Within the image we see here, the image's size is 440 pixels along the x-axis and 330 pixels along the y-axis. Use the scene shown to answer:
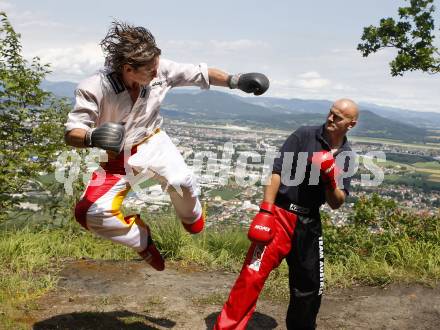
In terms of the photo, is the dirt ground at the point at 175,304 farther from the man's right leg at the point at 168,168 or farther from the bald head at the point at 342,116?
the bald head at the point at 342,116

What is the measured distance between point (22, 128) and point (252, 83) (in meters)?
4.54

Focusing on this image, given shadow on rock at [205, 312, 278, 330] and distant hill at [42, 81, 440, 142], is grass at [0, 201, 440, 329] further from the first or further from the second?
distant hill at [42, 81, 440, 142]

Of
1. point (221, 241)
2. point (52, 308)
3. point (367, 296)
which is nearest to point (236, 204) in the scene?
point (221, 241)

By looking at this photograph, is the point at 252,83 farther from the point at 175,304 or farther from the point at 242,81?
the point at 175,304

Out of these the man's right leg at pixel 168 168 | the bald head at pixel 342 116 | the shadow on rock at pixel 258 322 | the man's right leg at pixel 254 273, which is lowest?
the shadow on rock at pixel 258 322

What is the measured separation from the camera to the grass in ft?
18.4

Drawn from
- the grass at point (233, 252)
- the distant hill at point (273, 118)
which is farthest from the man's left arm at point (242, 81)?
the distant hill at point (273, 118)

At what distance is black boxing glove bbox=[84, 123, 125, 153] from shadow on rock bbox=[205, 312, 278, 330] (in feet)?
7.11

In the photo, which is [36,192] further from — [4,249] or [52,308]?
[52,308]

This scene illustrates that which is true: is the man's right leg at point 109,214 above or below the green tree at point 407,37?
below

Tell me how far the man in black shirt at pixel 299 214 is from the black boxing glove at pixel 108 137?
1164mm

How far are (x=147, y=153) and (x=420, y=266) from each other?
3.84 m

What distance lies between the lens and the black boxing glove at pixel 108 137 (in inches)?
122

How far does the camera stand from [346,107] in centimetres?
354
